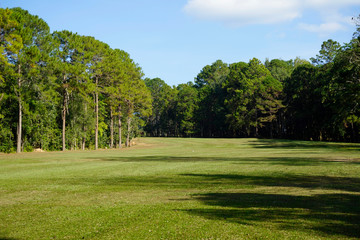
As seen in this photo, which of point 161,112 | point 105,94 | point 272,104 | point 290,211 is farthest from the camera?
point 161,112

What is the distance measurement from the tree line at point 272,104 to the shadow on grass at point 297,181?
58.2ft

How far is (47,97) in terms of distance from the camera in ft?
Answer: 137

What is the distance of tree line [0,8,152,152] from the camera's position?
124ft

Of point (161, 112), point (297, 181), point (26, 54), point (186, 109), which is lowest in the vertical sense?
point (297, 181)

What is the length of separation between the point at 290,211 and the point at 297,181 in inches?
252

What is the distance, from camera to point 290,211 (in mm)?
A: 8789

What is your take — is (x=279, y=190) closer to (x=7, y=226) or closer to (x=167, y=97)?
(x=7, y=226)

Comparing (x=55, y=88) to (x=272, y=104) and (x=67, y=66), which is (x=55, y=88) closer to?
(x=67, y=66)

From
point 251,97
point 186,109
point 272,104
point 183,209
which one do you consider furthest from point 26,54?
point 186,109

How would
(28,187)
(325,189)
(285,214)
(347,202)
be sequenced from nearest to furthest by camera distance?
(285,214)
(347,202)
(325,189)
(28,187)

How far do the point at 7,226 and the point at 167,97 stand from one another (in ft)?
376

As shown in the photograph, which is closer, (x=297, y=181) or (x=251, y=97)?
(x=297, y=181)

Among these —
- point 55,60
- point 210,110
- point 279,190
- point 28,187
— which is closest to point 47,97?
point 55,60

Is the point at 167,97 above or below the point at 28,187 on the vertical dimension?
above
